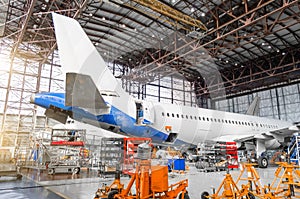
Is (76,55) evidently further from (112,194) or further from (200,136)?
(200,136)

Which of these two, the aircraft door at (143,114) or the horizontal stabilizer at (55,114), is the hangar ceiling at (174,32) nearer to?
the aircraft door at (143,114)

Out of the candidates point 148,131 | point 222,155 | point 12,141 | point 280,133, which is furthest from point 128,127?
point 12,141

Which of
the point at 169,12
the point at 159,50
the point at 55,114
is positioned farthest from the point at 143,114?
the point at 159,50

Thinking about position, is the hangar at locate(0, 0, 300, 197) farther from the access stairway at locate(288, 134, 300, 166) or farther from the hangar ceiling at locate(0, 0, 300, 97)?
the access stairway at locate(288, 134, 300, 166)

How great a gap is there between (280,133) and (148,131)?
27.6 feet

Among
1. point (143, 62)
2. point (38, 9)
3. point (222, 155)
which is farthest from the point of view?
point (143, 62)

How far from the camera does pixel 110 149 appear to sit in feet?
23.1

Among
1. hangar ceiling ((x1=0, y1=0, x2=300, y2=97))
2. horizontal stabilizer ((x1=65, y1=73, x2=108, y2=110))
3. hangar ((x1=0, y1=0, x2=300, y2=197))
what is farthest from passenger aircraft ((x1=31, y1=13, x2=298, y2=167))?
hangar ceiling ((x1=0, y1=0, x2=300, y2=97))

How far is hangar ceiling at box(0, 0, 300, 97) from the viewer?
1497 centimetres

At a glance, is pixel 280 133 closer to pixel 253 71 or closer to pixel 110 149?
pixel 110 149

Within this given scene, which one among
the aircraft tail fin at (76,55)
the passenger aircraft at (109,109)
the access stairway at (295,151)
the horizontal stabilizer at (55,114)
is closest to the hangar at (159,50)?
the horizontal stabilizer at (55,114)

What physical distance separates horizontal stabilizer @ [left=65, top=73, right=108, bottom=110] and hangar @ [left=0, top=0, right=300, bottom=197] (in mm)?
6038

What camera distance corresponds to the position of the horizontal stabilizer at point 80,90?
18.6ft

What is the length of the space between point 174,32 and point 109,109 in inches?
527
